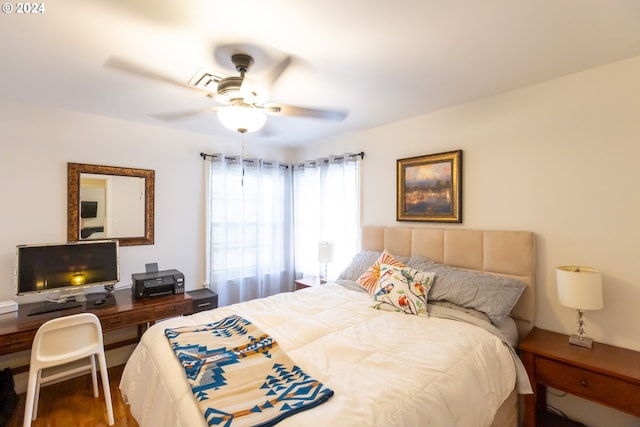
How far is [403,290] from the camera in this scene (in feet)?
7.48

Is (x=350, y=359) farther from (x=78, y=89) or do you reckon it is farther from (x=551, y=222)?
(x=78, y=89)

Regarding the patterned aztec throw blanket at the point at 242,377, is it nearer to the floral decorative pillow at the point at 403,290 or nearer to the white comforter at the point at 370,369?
the white comforter at the point at 370,369

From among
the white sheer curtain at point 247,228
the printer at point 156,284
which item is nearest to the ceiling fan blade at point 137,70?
the white sheer curtain at point 247,228

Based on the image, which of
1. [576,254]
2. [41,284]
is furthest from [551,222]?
[41,284]

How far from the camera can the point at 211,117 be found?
9.72 feet

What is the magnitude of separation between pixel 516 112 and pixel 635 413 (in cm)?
203

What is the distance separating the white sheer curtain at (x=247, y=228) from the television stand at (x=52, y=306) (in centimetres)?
132

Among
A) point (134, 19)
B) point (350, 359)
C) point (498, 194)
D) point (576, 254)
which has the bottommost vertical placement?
point (350, 359)

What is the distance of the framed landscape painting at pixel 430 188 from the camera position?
2662 millimetres

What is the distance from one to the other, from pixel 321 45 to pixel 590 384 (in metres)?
2.50

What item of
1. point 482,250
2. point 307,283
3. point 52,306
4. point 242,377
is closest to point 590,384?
point 482,250

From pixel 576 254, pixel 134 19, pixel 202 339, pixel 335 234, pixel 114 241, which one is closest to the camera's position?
pixel 134 19

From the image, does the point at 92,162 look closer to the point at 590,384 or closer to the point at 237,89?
the point at 237,89

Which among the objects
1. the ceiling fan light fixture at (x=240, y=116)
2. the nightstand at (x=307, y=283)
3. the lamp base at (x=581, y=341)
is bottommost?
the nightstand at (x=307, y=283)
